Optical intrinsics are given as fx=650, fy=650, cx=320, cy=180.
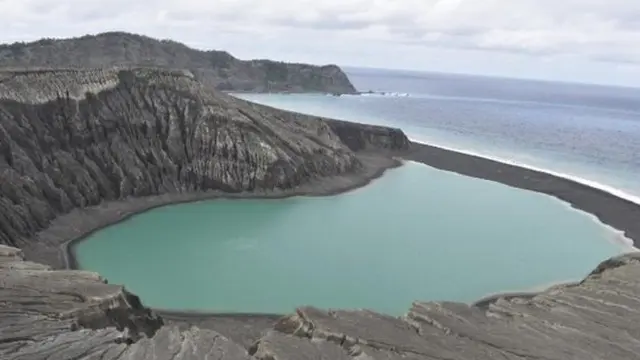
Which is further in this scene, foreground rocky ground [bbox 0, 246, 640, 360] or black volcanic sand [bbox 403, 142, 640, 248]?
black volcanic sand [bbox 403, 142, 640, 248]

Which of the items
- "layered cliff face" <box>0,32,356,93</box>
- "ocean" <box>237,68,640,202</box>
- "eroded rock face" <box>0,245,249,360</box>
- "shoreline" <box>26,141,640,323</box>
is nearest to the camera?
"eroded rock face" <box>0,245,249,360</box>

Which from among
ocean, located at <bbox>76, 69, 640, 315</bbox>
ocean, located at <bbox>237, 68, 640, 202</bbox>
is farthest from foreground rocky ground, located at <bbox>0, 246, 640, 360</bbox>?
ocean, located at <bbox>237, 68, 640, 202</bbox>

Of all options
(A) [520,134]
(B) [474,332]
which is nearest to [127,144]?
(B) [474,332]

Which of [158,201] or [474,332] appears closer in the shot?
[474,332]

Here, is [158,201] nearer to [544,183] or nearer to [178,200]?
[178,200]

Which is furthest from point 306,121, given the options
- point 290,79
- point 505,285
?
point 290,79

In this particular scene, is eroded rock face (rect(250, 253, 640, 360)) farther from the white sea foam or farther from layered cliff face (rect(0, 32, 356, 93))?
layered cliff face (rect(0, 32, 356, 93))

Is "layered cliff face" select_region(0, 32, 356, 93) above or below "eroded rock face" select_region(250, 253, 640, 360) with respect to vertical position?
above
